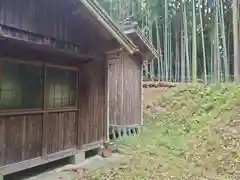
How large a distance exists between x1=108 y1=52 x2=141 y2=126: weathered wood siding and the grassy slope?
80 centimetres

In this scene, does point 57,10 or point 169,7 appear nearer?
point 57,10

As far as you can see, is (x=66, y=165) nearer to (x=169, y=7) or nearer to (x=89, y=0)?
(x=89, y=0)

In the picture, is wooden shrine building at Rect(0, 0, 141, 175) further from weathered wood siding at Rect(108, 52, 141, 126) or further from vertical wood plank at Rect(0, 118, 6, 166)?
weathered wood siding at Rect(108, 52, 141, 126)

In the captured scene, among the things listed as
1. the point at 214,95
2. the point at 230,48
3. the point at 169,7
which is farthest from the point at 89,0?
the point at 230,48

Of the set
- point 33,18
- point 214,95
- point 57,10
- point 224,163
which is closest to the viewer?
point 33,18

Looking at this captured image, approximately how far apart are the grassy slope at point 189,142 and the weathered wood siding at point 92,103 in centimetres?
98

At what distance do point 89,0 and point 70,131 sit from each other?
8.98 ft

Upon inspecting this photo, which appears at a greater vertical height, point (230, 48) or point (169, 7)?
point (169, 7)

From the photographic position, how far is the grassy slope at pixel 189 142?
553 centimetres

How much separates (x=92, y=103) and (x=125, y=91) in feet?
Result: 10.5

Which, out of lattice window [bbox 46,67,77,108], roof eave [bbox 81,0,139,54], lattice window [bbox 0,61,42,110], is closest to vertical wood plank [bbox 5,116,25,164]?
lattice window [bbox 0,61,42,110]

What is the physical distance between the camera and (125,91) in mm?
9867

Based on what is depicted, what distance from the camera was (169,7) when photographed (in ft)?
85.4

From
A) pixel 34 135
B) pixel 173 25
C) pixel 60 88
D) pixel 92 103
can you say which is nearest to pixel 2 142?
pixel 34 135
